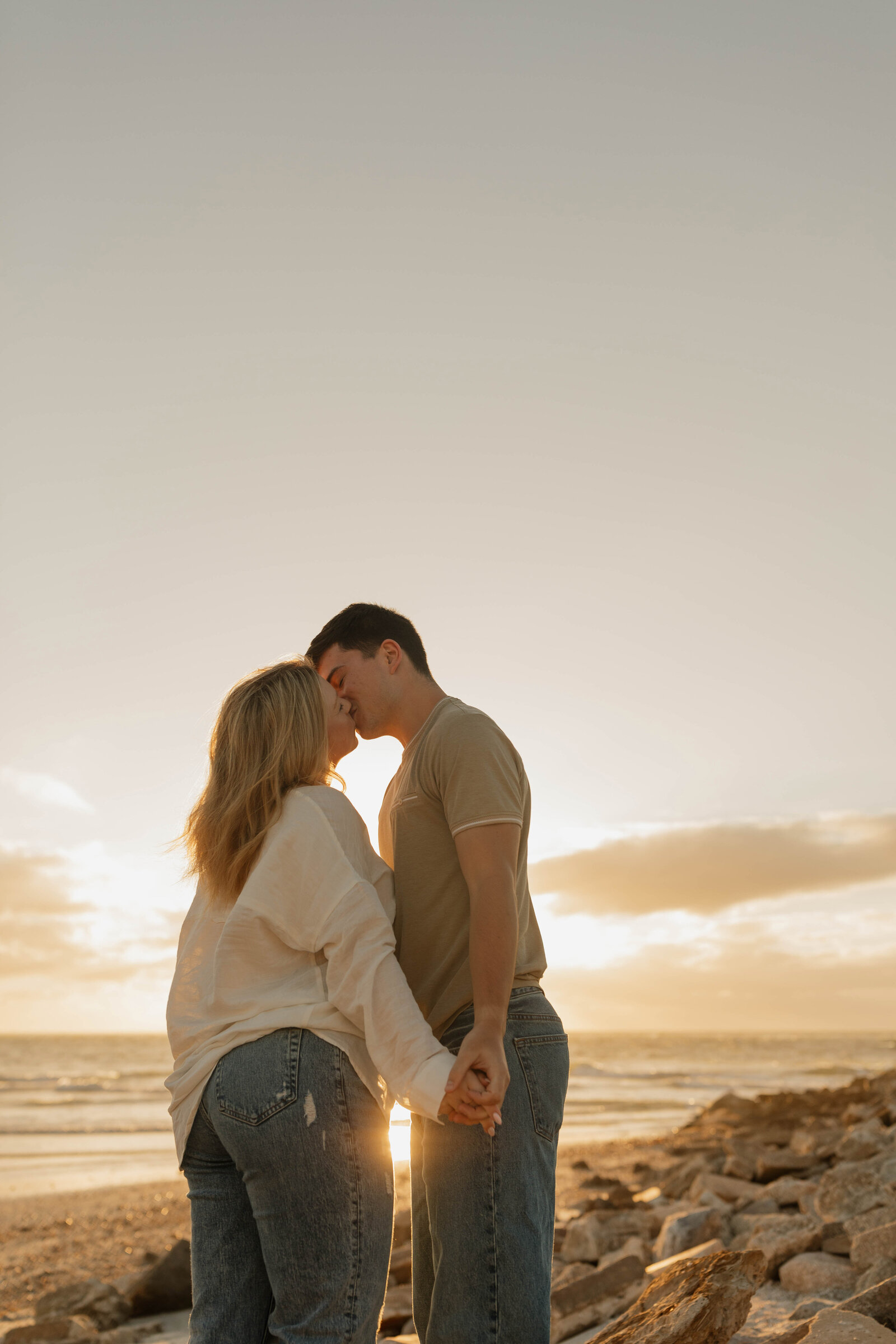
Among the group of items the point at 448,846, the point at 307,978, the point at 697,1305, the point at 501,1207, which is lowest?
the point at 697,1305

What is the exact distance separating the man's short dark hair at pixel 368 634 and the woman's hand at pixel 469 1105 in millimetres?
1219

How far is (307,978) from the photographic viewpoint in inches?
86.1

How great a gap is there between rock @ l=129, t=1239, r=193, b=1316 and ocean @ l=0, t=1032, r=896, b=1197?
539 cm

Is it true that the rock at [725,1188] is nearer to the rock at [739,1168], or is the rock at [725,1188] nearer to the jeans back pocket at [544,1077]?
the rock at [739,1168]

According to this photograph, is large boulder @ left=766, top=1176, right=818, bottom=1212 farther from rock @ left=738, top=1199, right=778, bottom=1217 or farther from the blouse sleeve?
the blouse sleeve

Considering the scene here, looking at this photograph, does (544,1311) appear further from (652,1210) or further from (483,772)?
(652,1210)

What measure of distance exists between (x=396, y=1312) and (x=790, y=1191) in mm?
3116

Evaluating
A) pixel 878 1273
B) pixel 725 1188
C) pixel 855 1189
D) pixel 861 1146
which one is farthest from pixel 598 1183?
pixel 878 1273

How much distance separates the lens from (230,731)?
246 cm

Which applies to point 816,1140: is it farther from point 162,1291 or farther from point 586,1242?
point 162,1291

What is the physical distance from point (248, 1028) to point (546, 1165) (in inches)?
32.9

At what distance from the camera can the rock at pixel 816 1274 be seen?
3750 millimetres

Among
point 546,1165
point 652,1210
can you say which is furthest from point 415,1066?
point 652,1210

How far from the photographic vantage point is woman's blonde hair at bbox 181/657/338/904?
2314mm
